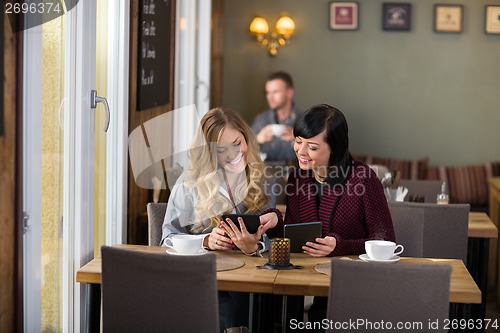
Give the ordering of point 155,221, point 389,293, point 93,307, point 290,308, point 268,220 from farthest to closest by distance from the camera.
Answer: point 155,221, point 268,220, point 290,308, point 93,307, point 389,293

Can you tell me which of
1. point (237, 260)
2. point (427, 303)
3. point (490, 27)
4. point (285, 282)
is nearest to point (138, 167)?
point (237, 260)

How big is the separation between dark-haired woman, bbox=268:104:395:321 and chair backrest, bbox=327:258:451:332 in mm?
901

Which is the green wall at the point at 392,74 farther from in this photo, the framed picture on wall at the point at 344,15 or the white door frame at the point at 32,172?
the white door frame at the point at 32,172

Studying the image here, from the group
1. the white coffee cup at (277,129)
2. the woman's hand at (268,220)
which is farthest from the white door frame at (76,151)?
the white coffee cup at (277,129)

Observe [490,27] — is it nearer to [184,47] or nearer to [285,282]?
[184,47]

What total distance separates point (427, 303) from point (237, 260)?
2.85ft

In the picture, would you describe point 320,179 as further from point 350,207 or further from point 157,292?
point 157,292

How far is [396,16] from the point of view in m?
7.55

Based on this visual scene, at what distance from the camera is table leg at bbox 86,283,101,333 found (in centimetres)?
291

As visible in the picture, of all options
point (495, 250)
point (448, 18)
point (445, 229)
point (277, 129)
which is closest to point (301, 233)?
Result: point (445, 229)

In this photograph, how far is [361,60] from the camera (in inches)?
302

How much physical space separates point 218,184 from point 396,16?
14.9 ft

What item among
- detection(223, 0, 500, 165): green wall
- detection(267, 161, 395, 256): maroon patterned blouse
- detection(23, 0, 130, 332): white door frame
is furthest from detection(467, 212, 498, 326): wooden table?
detection(223, 0, 500, 165): green wall

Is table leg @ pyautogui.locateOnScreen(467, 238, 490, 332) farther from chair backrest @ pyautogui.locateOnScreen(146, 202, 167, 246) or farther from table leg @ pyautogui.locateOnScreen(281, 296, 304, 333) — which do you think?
chair backrest @ pyautogui.locateOnScreen(146, 202, 167, 246)
